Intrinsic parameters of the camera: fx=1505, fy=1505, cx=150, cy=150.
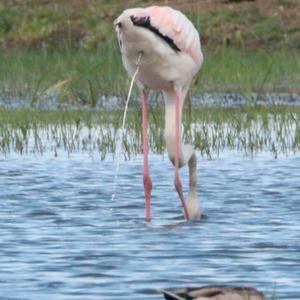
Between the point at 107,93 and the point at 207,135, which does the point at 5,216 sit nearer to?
the point at 207,135

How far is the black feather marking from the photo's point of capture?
Result: 32.3ft

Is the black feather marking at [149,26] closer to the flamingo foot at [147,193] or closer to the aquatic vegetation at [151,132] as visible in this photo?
the flamingo foot at [147,193]

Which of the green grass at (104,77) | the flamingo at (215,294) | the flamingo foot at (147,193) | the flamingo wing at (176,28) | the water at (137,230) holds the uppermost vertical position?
the flamingo wing at (176,28)

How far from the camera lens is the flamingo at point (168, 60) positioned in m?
10.0

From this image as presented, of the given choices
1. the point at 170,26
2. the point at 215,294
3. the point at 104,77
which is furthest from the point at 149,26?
the point at 104,77

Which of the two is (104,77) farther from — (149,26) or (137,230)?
(137,230)

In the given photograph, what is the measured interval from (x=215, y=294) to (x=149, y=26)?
4.14 metres

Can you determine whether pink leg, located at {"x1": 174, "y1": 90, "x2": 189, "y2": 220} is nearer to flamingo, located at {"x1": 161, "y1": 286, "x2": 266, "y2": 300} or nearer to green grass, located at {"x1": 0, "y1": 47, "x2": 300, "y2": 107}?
flamingo, located at {"x1": 161, "y1": 286, "x2": 266, "y2": 300}

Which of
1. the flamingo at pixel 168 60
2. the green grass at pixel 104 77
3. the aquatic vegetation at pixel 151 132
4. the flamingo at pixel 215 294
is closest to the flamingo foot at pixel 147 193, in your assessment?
the flamingo at pixel 168 60

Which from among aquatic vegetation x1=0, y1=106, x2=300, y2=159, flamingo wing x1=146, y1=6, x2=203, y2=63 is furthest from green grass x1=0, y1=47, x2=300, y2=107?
flamingo wing x1=146, y1=6, x2=203, y2=63

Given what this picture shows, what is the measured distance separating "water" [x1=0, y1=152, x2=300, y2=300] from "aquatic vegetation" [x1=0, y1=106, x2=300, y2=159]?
1.37 ft

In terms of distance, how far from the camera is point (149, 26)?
1005 cm

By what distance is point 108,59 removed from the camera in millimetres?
21719

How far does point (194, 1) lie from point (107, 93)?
39.2ft
